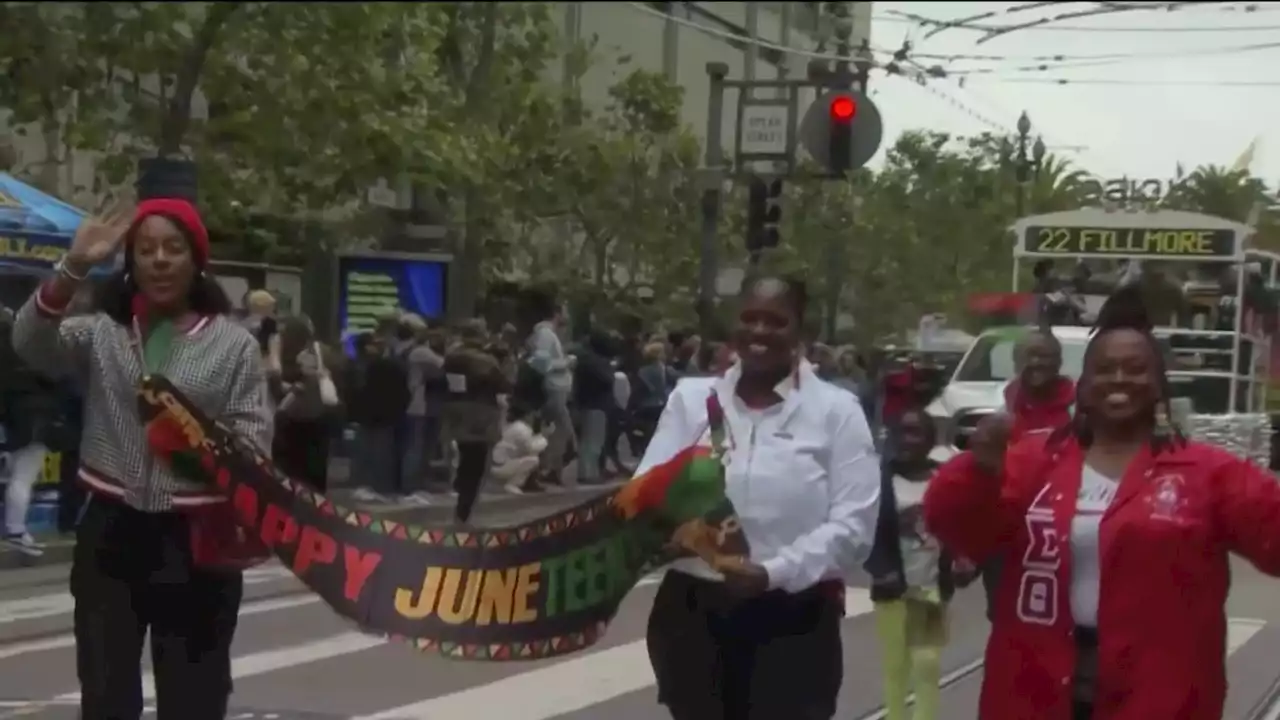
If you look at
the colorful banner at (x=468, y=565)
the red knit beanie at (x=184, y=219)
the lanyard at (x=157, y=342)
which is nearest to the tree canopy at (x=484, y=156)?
the red knit beanie at (x=184, y=219)

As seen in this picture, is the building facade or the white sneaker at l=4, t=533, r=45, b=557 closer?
the building facade

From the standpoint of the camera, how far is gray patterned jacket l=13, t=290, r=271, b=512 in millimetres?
5289

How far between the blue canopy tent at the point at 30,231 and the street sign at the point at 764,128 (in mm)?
7312

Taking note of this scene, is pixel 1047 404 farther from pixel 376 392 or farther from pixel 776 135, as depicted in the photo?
pixel 376 392

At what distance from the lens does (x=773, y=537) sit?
5.21 m

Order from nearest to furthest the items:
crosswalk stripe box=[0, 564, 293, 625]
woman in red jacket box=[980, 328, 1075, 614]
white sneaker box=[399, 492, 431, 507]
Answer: woman in red jacket box=[980, 328, 1075, 614] → white sneaker box=[399, 492, 431, 507] → crosswalk stripe box=[0, 564, 293, 625]

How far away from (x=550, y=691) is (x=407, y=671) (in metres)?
0.90

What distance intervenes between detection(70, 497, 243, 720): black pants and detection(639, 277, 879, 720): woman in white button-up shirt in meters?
1.07

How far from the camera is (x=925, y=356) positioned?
25.4 ft

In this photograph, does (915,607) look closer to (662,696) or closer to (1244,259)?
(1244,259)

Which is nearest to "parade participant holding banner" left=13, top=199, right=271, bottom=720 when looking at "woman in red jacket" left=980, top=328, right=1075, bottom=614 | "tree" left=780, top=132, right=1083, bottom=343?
"woman in red jacket" left=980, top=328, right=1075, bottom=614

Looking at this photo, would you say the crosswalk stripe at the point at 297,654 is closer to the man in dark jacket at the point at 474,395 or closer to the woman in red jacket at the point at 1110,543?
the man in dark jacket at the point at 474,395

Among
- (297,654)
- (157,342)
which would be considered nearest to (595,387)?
(297,654)

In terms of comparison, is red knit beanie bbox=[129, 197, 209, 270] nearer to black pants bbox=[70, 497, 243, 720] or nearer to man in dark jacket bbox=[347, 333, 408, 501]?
black pants bbox=[70, 497, 243, 720]
